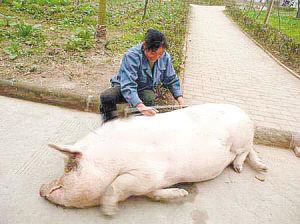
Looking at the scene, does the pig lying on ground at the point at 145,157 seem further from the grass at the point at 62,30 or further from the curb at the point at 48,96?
the grass at the point at 62,30

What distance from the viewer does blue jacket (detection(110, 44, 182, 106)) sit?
3.50 metres

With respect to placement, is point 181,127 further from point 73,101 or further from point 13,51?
point 13,51

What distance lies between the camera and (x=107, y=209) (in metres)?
2.81

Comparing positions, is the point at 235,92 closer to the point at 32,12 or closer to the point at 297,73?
the point at 297,73

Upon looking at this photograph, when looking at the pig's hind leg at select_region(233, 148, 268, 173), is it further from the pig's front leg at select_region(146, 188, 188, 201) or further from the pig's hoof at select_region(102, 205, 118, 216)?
the pig's hoof at select_region(102, 205, 118, 216)

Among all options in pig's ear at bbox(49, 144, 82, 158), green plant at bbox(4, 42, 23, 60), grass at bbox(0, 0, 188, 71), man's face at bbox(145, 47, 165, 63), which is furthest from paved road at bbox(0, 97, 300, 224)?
grass at bbox(0, 0, 188, 71)

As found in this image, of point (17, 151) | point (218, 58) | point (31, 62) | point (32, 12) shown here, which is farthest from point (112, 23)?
point (17, 151)

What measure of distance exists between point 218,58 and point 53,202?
7.18 metres

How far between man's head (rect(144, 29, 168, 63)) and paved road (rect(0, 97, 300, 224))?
1.32 m

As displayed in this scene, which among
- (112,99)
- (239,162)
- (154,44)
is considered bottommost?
(239,162)

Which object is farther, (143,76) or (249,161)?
(249,161)

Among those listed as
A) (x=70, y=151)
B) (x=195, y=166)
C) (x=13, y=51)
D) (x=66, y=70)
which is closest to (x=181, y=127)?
(x=195, y=166)

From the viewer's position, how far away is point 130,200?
307cm

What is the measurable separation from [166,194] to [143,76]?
4.29 feet
